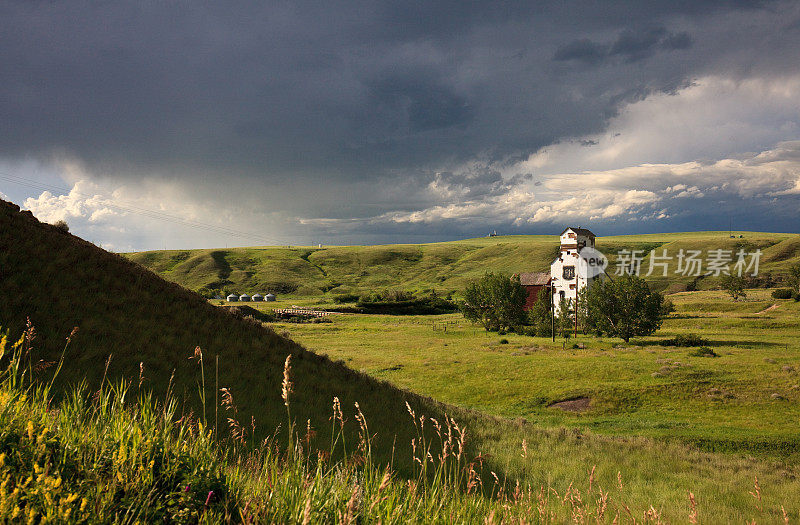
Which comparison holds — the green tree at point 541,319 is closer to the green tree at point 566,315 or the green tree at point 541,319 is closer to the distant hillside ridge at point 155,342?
the green tree at point 566,315

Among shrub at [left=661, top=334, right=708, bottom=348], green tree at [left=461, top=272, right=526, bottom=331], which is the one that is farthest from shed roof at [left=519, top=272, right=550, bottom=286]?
shrub at [left=661, top=334, right=708, bottom=348]

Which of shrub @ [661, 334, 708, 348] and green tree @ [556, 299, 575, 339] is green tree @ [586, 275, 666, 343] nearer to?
shrub @ [661, 334, 708, 348]

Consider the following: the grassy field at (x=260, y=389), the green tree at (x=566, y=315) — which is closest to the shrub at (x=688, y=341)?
the green tree at (x=566, y=315)

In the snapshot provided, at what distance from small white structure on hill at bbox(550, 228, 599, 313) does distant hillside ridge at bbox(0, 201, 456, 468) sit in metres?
61.8

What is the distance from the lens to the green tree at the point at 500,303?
7831 centimetres

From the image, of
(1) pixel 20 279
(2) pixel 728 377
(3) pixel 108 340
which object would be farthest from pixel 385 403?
(2) pixel 728 377

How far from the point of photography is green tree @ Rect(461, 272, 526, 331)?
7831 cm

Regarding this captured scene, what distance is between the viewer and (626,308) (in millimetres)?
60094

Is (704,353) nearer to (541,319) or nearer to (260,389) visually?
(541,319)

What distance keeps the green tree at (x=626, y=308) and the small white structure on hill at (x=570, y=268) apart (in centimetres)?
950

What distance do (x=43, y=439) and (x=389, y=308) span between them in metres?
123

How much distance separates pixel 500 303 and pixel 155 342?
6956 cm

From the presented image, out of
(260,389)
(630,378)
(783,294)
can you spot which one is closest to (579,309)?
(630,378)

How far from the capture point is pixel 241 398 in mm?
12969
